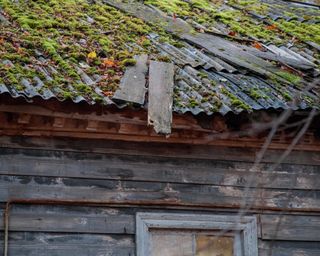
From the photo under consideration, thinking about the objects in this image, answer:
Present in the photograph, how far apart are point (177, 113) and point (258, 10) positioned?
413 centimetres

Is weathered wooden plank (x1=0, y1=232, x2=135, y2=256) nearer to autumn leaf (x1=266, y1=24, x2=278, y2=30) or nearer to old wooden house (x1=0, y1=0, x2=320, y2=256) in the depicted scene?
old wooden house (x1=0, y1=0, x2=320, y2=256)

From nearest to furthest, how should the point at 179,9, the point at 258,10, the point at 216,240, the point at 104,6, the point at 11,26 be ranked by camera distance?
the point at 216,240
the point at 11,26
the point at 104,6
the point at 179,9
the point at 258,10

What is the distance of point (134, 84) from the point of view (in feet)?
19.1

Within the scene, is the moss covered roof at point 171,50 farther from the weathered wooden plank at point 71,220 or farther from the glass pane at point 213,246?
the glass pane at point 213,246

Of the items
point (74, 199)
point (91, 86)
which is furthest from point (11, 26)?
point (74, 199)

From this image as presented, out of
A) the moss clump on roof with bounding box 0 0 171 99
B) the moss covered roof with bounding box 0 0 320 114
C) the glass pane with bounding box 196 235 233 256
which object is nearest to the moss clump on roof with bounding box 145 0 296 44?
the moss covered roof with bounding box 0 0 320 114

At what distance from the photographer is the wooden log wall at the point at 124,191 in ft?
18.4

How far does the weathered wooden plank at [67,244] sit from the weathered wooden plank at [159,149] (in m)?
0.69

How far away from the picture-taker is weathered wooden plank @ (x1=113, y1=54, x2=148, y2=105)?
5.53 metres

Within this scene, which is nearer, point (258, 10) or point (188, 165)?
point (188, 165)

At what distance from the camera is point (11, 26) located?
675cm

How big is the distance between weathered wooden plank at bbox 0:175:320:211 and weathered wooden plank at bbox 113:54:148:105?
76 cm

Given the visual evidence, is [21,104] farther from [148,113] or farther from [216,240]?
[216,240]

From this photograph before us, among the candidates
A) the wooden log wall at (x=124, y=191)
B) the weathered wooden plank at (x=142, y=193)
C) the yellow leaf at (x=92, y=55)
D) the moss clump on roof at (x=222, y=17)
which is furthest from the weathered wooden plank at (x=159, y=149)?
the moss clump on roof at (x=222, y=17)
